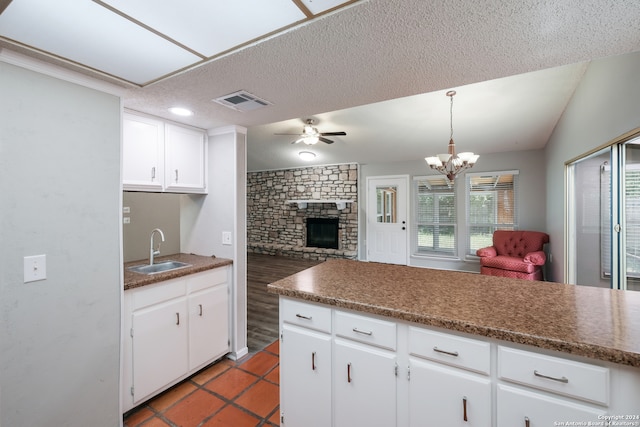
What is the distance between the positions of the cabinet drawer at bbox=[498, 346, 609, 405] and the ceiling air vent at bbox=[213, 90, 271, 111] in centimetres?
193

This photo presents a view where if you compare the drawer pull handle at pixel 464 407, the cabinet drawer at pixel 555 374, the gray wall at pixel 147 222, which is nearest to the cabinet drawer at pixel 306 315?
the drawer pull handle at pixel 464 407

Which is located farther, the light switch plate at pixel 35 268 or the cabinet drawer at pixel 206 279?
the cabinet drawer at pixel 206 279

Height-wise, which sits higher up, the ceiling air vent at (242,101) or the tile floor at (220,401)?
the ceiling air vent at (242,101)

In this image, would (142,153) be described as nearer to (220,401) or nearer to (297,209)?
(220,401)

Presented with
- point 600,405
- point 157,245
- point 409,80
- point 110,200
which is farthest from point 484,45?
point 157,245

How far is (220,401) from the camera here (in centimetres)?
200

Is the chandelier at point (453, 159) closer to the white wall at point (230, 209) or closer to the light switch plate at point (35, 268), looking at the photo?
the white wall at point (230, 209)

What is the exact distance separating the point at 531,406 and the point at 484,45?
1528 mm

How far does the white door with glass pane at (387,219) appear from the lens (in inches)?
241

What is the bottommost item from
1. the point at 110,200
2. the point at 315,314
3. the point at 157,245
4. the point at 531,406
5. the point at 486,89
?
the point at 531,406

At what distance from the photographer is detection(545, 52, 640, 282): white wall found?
2.07 m

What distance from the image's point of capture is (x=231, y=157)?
8.38 feet

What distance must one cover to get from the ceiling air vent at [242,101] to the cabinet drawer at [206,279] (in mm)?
1356

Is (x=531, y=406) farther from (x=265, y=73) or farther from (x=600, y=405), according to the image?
(x=265, y=73)
